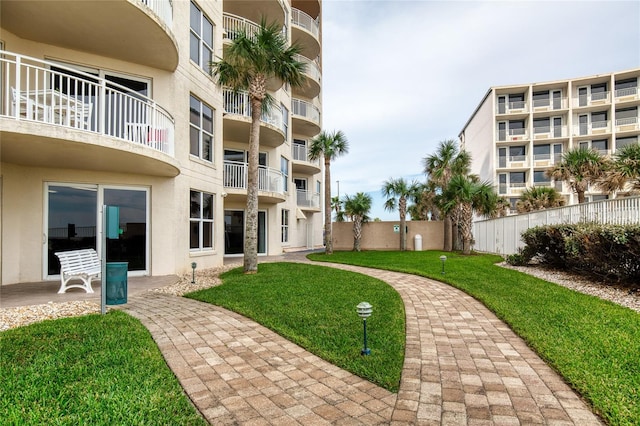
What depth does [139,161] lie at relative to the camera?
8.45m

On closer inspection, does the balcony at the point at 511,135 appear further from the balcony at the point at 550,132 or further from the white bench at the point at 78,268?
the white bench at the point at 78,268

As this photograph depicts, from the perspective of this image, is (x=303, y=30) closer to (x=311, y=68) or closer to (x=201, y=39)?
(x=311, y=68)

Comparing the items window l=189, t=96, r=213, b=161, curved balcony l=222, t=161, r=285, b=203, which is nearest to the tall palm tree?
curved balcony l=222, t=161, r=285, b=203

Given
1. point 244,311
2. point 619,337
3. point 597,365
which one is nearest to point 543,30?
A: point 619,337

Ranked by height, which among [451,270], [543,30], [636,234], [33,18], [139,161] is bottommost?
[451,270]

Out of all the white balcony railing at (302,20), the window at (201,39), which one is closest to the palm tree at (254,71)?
the window at (201,39)

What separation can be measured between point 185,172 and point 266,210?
792 centimetres

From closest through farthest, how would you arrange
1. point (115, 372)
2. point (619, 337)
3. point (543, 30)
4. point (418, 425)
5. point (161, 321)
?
point (418, 425) < point (115, 372) < point (619, 337) < point (161, 321) < point (543, 30)

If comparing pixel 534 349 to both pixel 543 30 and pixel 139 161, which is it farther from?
pixel 543 30

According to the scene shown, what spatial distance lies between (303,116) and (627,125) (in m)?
34.2

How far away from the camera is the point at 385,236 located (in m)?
26.8

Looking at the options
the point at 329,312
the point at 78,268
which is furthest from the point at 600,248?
the point at 78,268

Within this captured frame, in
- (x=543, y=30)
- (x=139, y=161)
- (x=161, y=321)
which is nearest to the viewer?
(x=161, y=321)

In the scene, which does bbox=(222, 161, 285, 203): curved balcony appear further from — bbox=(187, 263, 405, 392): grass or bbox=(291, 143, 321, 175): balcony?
bbox=(291, 143, 321, 175): balcony
